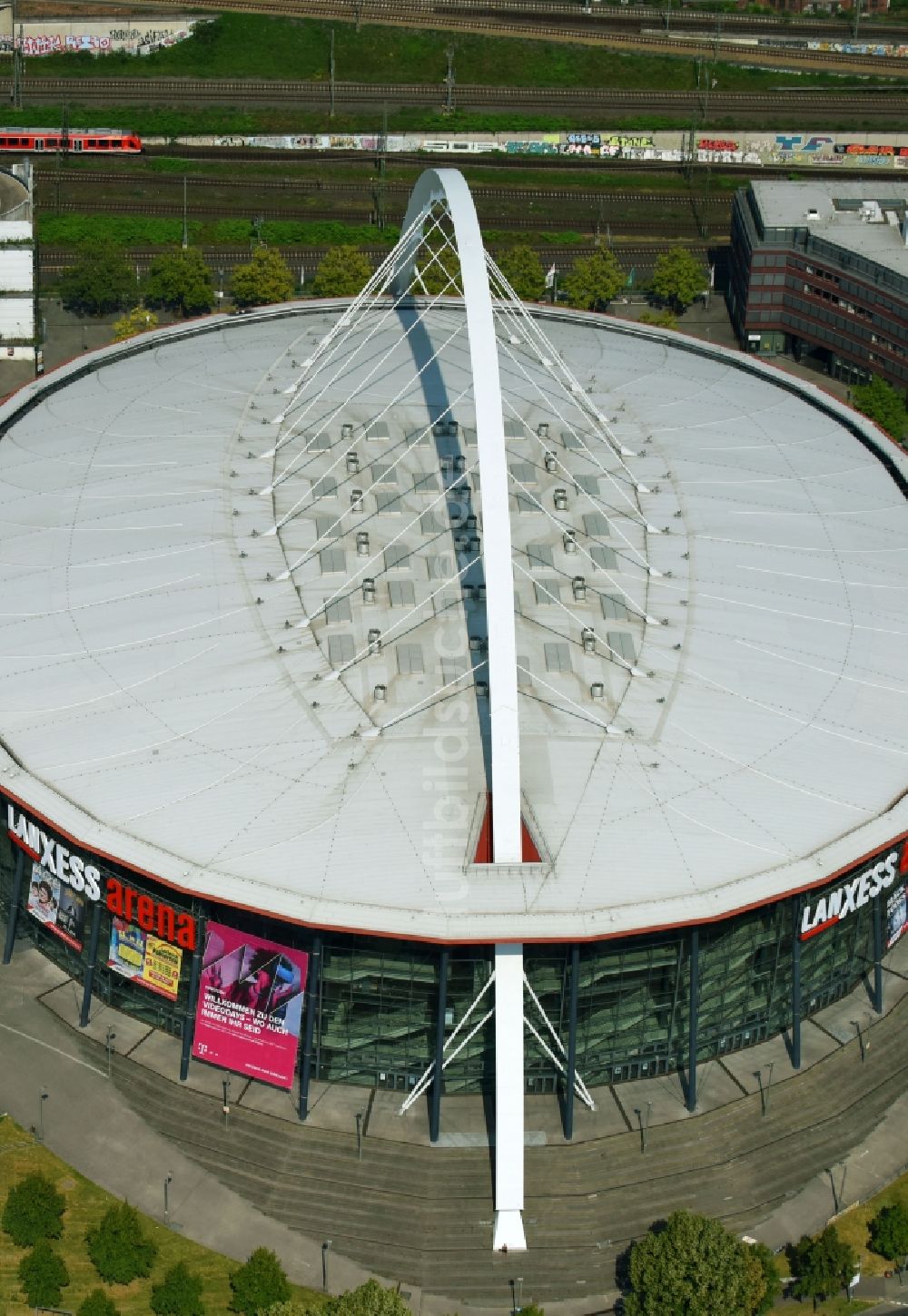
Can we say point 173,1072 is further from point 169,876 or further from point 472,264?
point 472,264

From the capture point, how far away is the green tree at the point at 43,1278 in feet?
387

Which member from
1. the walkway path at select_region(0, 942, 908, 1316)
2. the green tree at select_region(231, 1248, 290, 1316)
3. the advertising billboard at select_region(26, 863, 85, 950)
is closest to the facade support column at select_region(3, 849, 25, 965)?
the advertising billboard at select_region(26, 863, 85, 950)

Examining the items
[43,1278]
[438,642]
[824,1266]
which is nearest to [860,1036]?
[824,1266]

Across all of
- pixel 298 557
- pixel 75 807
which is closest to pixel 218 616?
pixel 298 557

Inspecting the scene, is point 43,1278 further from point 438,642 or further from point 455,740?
point 438,642

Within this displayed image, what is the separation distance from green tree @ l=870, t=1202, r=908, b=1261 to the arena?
1475cm

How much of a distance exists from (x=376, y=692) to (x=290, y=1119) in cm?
2490

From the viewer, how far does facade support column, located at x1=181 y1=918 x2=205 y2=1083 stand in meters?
128

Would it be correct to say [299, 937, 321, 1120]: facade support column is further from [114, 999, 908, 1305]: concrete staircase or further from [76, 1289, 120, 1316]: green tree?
[76, 1289, 120, 1316]: green tree

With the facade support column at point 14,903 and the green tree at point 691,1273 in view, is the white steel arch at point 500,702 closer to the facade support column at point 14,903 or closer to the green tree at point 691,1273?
the green tree at point 691,1273

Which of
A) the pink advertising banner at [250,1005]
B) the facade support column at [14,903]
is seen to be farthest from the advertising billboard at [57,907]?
the pink advertising banner at [250,1005]

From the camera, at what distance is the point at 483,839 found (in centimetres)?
12394

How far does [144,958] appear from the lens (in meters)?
132

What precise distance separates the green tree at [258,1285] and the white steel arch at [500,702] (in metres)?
12.2
